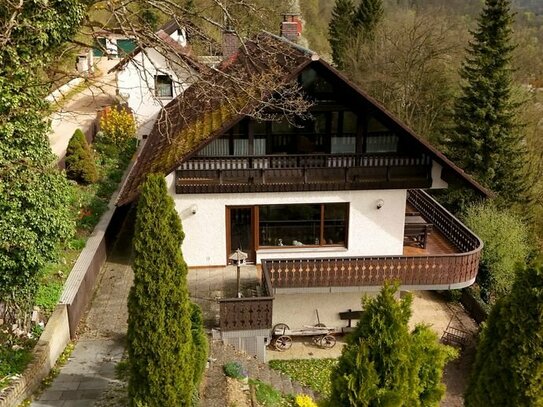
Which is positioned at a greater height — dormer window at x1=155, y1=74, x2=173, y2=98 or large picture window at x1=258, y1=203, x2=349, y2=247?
dormer window at x1=155, y1=74, x2=173, y2=98

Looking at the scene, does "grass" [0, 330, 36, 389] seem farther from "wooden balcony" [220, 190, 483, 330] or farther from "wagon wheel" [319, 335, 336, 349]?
"wagon wheel" [319, 335, 336, 349]

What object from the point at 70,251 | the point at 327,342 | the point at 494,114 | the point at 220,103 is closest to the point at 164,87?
the point at 220,103

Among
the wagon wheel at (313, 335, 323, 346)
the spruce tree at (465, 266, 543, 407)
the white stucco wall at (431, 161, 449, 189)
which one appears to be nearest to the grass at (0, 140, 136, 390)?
the wagon wheel at (313, 335, 323, 346)

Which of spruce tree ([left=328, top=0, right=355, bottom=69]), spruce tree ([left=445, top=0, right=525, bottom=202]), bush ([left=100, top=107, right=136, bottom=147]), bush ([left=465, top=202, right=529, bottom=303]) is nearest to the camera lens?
bush ([left=465, top=202, right=529, bottom=303])

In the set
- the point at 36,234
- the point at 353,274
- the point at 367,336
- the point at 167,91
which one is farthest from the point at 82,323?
the point at 167,91

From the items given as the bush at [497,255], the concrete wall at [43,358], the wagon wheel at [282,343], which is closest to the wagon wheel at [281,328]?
the wagon wheel at [282,343]

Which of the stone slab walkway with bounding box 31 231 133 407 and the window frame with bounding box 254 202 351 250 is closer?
the stone slab walkway with bounding box 31 231 133 407

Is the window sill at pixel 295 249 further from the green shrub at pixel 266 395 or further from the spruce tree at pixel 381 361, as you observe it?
the spruce tree at pixel 381 361

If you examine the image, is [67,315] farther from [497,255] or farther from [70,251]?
[497,255]

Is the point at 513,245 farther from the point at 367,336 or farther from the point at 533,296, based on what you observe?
the point at 367,336
